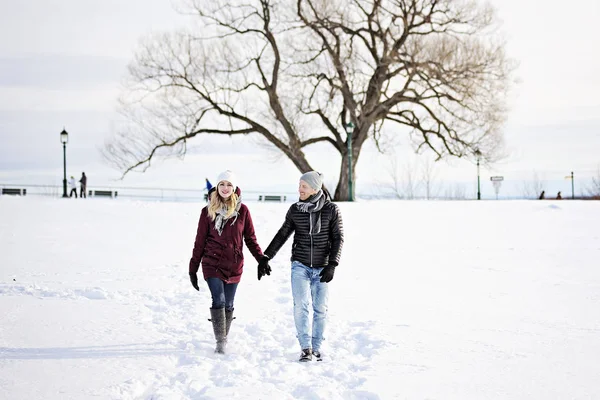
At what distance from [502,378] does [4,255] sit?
31.9 ft

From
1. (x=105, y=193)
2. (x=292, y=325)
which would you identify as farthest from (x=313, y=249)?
(x=105, y=193)

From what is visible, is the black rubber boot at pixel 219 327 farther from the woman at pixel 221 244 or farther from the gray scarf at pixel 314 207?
the gray scarf at pixel 314 207

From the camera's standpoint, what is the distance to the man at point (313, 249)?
232 inches

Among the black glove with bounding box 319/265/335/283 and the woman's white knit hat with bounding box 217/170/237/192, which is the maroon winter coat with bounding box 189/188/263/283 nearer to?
the woman's white knit hat with bounding box 217/170/237/192

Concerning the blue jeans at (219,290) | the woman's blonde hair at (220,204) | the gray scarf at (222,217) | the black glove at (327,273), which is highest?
the woman's blonde hair at (220,204)

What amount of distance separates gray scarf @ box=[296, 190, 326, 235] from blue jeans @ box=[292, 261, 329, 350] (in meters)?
0.38

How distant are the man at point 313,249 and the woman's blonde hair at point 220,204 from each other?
542 mm

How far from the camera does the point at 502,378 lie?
5422 mm

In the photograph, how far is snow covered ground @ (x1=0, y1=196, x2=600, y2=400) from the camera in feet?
17.1

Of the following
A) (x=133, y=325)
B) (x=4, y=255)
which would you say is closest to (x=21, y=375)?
(x=133, y=325)

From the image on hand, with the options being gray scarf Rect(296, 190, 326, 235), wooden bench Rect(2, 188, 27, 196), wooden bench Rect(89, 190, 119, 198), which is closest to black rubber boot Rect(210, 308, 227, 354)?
gray scarf Rect(296, 190, 326, 235)

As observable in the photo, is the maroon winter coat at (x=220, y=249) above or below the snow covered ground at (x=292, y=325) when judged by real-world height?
above

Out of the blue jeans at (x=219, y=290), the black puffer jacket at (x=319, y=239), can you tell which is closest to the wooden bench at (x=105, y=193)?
the blue jeans at (x=219, y=290)

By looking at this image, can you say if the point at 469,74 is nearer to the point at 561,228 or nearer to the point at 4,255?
the point at 561,228
